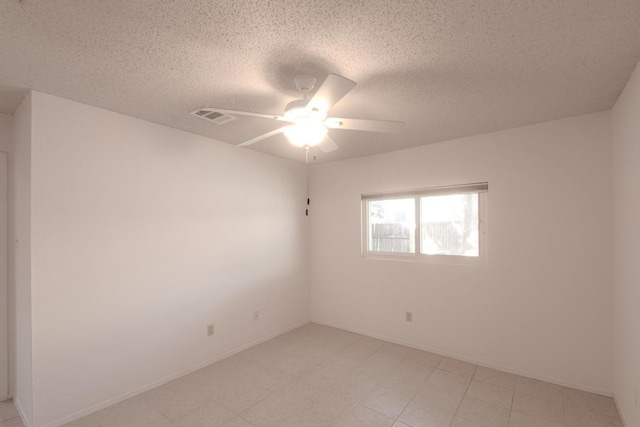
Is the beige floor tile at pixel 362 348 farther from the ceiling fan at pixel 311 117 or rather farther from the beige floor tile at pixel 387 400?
the ceiling fan at pixel 311 117

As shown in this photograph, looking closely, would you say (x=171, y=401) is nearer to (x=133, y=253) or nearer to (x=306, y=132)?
(x=133, y=253)

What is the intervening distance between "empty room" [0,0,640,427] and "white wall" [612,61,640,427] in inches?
1.3

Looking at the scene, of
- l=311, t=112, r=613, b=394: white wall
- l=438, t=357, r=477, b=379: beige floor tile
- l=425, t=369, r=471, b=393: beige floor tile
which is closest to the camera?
l=311, t=112, r=613, b=394: white wall

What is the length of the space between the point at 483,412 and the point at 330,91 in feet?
8.51

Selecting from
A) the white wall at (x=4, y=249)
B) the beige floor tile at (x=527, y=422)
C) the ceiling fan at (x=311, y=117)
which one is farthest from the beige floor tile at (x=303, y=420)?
the white wall at (x=4, y=249)

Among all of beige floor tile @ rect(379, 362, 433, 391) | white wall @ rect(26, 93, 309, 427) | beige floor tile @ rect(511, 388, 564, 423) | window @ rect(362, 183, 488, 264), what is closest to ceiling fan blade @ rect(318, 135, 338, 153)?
white wall @ rect(26, 93, 309, 427)

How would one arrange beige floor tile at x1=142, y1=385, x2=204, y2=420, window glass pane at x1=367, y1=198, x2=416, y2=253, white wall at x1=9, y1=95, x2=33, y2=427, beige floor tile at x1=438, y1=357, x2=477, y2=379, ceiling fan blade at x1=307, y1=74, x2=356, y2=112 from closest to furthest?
1. ceiling fan blade at x1=307, y1=74, x2=356, y2=112
2. white wall at x1=9, y1=95, x2=33, y2=427
3. beige floor tile at x1=142, y1=385, x2=204, y2=420
4. beige floor tile at x1=438, y1=357, x2=477, y2=379
5. window glass pane at x1=367, y1=198, x2=416, y2=253

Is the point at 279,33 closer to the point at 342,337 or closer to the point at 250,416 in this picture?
the point at 250,416

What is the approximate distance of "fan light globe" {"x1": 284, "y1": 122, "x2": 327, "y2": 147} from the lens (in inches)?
70.3

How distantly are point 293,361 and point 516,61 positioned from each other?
3.18 meters

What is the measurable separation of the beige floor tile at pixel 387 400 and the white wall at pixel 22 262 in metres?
2.46

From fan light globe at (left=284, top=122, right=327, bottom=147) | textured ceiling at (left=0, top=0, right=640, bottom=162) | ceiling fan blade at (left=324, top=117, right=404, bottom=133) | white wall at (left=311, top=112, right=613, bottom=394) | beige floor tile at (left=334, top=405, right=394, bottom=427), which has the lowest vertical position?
beige floor tile at (left=334, top=405, right=394, bottom=427)

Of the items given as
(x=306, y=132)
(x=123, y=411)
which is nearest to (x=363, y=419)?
(x=123, y=411)

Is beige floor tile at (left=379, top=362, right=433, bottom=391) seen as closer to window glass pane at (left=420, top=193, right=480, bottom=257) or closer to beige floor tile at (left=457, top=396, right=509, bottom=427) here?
beige floor tile at (left=457, top=396, right=509, bottom=427)
